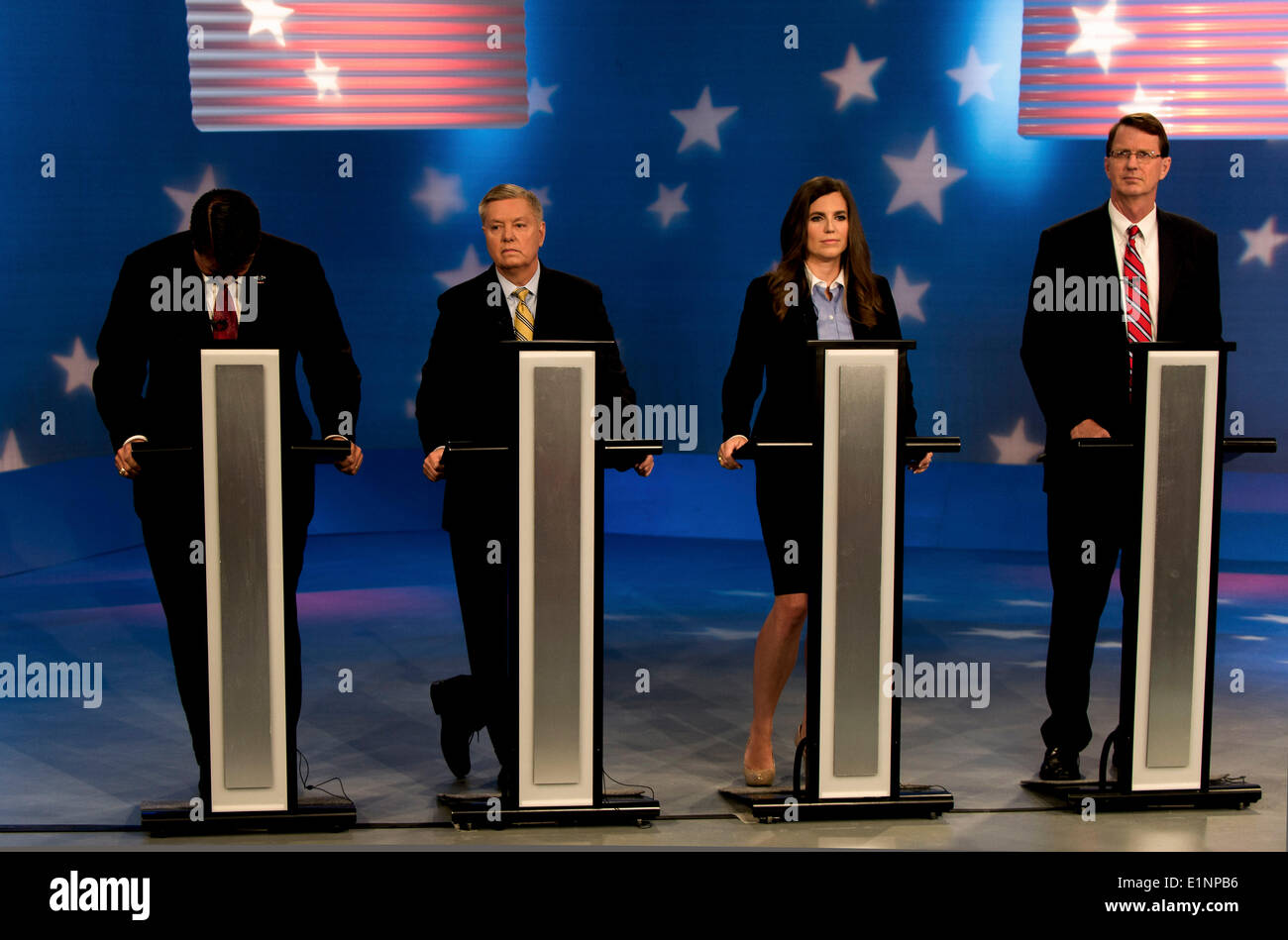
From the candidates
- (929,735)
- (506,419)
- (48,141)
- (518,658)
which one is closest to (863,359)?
(506,419)

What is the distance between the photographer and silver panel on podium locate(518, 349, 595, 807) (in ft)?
10.4

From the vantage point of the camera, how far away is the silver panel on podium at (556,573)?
3176 mm

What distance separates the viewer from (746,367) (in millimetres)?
3717

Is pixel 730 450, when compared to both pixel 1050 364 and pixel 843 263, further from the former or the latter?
pixel 1050 364

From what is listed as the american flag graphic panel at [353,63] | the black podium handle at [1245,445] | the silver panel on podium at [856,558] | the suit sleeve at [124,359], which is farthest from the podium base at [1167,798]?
the american flag graphic panel at [353,63]

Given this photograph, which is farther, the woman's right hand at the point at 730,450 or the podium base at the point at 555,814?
the woman's right hand at the point at 730,450

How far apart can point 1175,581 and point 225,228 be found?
247 centimetres

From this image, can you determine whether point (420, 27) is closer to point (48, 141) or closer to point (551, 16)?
point (551, 16)

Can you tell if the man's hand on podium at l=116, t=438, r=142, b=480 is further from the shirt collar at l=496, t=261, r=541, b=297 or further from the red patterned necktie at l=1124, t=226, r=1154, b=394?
the red patterned necktie at l=1124, t=226, r=1154, b=394

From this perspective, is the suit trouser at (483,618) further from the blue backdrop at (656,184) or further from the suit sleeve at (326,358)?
the blue backdrop at (656,184)

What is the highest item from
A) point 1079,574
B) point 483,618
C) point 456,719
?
point 1079,574

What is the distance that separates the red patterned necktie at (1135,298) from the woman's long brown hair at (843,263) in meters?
0.69

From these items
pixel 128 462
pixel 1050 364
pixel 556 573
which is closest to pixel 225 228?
pixel 128 462
